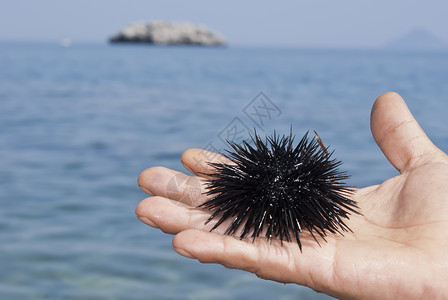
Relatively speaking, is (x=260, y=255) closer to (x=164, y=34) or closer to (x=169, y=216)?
(x=169, y=216)

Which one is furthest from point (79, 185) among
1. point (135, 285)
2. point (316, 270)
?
point (316, 270)

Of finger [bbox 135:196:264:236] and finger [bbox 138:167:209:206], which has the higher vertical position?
finger [bbox 138:167:209:206]

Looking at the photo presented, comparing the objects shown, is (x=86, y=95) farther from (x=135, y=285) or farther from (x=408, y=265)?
(x=408, y=265)

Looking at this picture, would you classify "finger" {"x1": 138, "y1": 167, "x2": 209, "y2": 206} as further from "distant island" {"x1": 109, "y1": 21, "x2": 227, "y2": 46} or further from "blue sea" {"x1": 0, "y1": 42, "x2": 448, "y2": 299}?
"distant island" {"x1": 109, "y1": 21, "x2": 227, "y2": 46}

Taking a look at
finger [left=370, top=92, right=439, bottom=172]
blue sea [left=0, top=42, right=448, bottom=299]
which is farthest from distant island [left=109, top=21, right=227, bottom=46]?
finger [left=370, top=92, right=439, bottom=172]

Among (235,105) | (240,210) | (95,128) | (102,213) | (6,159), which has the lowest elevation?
(240,210)

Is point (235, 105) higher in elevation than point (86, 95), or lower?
lower
